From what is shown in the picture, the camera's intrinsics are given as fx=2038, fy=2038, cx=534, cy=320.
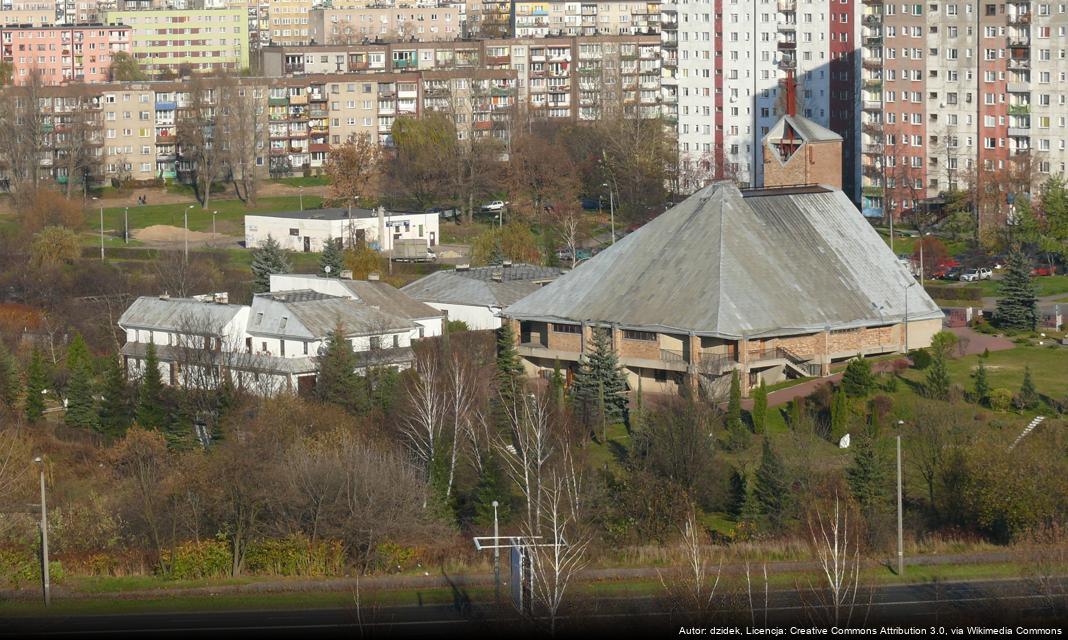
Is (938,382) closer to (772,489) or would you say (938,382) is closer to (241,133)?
(772,489)

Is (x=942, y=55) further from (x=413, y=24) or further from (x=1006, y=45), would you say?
(x=413, y=24)

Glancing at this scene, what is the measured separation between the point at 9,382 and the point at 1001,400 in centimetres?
2976

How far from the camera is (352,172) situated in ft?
327

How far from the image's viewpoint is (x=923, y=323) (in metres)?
61.3

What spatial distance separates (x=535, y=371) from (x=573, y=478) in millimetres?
19282

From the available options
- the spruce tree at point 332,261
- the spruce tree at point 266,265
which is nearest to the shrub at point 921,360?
the spruce tree at point 332,261

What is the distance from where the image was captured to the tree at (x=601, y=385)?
55.1 metres

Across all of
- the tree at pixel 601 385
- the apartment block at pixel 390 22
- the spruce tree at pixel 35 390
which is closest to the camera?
the tree at pixel 601 385

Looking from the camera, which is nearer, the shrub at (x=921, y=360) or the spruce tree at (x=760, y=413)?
the spruce tree at (x=760, y=413)

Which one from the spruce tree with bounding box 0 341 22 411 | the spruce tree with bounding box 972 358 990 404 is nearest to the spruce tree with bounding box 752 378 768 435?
the spruce tree with bounding box 972 358 990 404

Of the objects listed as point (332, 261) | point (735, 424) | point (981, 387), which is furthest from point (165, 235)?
point (981, 387)

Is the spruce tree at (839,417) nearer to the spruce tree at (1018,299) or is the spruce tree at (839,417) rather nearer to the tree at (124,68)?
the spruce tree at (1018,299)

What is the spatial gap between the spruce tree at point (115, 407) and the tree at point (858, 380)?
806 inches

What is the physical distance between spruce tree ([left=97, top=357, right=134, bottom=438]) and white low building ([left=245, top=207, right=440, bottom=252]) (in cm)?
2933
